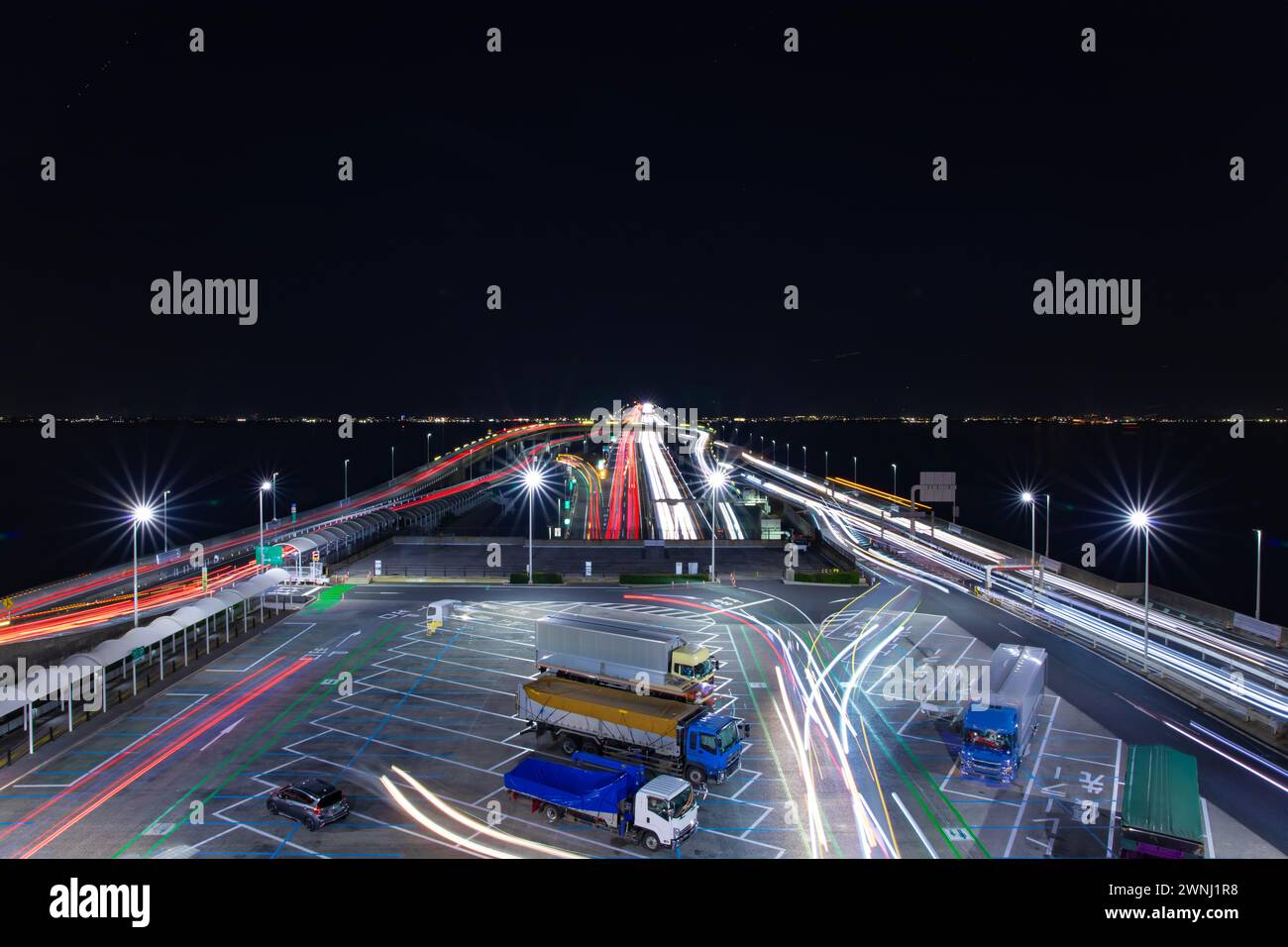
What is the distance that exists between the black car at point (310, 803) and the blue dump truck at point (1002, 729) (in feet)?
56.3

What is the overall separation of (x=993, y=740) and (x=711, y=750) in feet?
26.4

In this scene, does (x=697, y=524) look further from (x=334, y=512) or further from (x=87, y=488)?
(x=87, y=488)

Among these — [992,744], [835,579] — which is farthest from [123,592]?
[992,744]

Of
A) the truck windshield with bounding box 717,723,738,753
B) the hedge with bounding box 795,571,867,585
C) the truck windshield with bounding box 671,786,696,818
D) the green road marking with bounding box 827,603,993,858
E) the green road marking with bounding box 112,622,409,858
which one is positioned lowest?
the green road marking with bounding box 827,603,993,858

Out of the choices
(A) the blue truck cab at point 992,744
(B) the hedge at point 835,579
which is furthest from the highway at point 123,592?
(A) the blue truck cab at point 992,744

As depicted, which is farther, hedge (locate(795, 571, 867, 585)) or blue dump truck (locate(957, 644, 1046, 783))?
hedge (locate(795, 571, 867, 585))

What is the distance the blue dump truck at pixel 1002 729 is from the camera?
21922mm

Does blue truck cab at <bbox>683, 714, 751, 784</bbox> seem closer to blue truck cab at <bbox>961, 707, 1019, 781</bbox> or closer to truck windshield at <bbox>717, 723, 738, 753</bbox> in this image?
truck windshield at <bbox>717, 723, 738, 753</bbox>

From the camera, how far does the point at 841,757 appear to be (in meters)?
23.4

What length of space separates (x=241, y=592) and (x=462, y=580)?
45.6 ft

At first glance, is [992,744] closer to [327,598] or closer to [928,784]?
[928,784]

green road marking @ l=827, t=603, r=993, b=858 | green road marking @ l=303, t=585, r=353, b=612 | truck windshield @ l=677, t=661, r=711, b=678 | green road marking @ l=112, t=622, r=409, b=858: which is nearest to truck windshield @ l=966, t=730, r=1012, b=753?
green road marking @ l=827, t=603, r=993, b=858

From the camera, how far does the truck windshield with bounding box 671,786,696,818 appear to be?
60.1 feet

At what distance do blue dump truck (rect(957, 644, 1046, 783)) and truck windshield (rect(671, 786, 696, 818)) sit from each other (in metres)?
8.71
